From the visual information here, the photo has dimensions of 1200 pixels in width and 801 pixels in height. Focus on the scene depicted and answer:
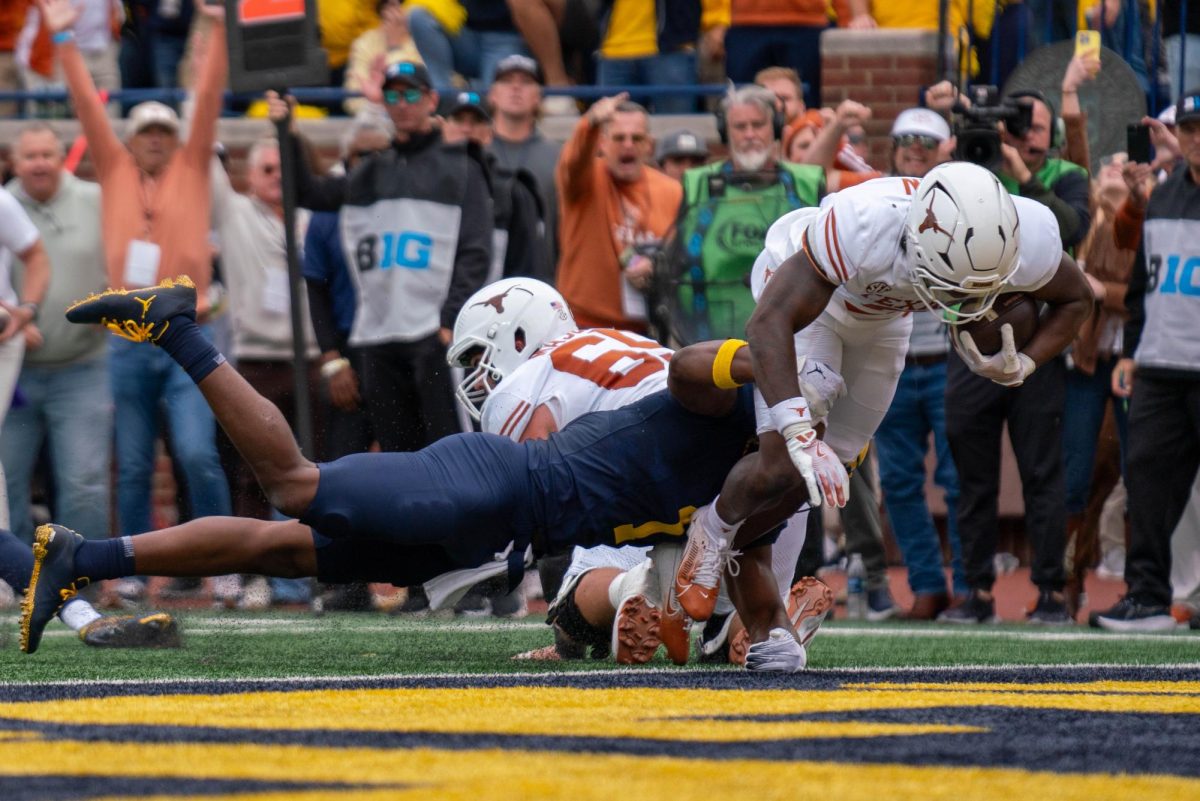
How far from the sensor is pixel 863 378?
17.5ft

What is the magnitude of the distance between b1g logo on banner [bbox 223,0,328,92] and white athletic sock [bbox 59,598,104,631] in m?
2.59

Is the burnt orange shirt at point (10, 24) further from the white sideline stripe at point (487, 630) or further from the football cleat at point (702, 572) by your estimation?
the football cleat at point (702, 572)

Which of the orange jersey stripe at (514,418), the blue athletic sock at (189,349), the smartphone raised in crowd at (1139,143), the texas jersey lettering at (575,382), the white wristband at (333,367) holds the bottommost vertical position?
the white wristband at (333,367)

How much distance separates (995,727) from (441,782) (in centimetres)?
119

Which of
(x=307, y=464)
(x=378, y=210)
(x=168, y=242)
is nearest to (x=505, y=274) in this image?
(x=378, y=210)

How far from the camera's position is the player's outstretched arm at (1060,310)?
523 cm

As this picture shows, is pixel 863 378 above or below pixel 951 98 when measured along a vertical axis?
below

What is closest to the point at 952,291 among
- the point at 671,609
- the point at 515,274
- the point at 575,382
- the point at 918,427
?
the point at 671,609

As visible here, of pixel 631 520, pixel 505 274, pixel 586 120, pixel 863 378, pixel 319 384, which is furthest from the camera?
pixel 319 384

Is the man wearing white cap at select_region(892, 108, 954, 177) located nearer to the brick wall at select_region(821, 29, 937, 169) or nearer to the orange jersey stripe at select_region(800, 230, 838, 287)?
the brick wall at select_region(821, 29, 937, 169)

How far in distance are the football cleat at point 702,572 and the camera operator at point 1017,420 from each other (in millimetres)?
3212

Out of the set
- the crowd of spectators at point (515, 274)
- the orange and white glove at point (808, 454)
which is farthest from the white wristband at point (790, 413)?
the crowd of spectators at point (515, 274)

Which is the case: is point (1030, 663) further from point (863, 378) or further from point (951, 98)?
point (951, 98)

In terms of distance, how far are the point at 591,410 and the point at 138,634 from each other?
1.40m
